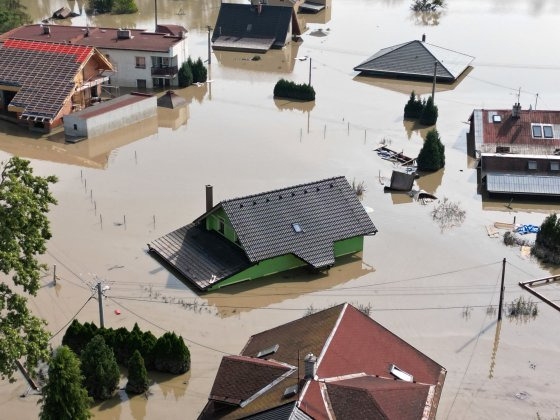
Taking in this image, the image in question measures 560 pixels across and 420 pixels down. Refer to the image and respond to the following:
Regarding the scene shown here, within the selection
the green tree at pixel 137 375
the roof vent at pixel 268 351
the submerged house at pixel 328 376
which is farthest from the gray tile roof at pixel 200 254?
the roof vent at pixel 268 351

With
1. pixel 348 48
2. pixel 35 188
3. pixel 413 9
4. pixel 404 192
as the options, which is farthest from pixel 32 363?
pixel 413 9

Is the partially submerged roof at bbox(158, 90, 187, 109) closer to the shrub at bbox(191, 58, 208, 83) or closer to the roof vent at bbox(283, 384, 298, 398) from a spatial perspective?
the shrub at bbox(191, 58, 208, 83)

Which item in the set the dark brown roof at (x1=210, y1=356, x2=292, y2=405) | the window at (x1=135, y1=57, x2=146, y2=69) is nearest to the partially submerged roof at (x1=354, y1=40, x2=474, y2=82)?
the window at (x1=135, y1=57, x2=146, y2=69)

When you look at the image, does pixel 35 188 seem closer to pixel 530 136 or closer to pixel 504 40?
pixel 530 136

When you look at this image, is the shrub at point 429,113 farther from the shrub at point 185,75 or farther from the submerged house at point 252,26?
the submerged house at point 252,26

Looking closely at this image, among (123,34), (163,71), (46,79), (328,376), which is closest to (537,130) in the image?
(163,71)

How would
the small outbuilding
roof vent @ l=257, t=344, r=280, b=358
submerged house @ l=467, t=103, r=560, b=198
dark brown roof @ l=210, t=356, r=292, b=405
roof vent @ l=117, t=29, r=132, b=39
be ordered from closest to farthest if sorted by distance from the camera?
dark brown roof @ l=210, t=356, r=292, b=405 → roof vent @ l=257, t=344, r=280, b=358 → submerged house @ l=467, t=103, r=560, b=198 → the small outbuilding → roof vent @ l=117, t=29, r=132, b=39
